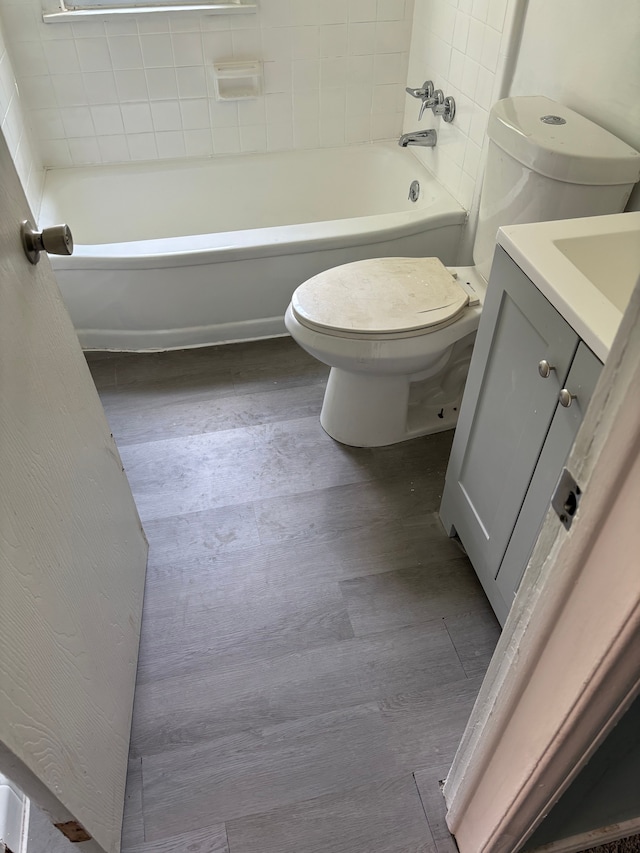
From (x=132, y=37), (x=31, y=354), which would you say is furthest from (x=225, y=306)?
(x=31, y=354)

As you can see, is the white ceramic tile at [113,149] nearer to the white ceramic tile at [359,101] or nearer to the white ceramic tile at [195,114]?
the white ceramic tile at [195,114]

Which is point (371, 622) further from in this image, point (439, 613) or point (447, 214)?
point (447, 214)

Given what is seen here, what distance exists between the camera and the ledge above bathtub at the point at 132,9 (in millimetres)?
2127

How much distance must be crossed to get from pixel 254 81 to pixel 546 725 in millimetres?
2380

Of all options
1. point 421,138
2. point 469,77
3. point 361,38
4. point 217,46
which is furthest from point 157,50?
point 469,77

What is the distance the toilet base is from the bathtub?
50 cm

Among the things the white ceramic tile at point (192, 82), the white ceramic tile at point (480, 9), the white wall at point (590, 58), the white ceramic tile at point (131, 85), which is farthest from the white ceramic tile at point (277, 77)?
the white wall at point (590, 58)

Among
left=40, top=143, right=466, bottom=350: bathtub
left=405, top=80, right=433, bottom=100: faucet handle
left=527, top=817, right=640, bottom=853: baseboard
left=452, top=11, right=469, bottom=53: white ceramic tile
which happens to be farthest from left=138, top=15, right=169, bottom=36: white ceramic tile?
left=527, top=817, right=640, bottom=853: baseboard

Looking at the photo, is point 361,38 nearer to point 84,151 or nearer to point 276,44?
point 276,44

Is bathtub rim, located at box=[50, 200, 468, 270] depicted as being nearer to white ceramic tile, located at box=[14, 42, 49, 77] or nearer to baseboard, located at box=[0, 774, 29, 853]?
white ceramic tile, located at box=[14, 42, 49, 77]

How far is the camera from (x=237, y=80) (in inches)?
93.4

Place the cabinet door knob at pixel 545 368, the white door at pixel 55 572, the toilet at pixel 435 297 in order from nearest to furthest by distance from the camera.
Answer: the white door at pixel 55 572
the cabinet door knob at pixel 545 368
the toilet at pixel 435 297

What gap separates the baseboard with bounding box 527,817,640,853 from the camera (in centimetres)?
108

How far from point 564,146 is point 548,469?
2.22 feet
